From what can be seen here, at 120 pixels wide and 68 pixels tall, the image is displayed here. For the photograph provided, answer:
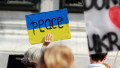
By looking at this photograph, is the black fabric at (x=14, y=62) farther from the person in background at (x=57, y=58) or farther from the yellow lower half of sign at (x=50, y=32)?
the person in background at (x=57, y=58)

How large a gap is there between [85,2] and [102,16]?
0.25m

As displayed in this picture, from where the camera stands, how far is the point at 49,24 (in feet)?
13.4

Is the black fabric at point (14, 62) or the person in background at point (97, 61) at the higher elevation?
the person in background at point (97, 61)

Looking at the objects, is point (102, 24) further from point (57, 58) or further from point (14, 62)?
point (14, 62)

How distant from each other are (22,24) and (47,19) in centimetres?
329

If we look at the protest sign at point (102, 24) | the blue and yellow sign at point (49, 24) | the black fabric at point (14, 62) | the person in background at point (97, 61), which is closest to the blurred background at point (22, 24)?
the black fabric at point (14, 62)

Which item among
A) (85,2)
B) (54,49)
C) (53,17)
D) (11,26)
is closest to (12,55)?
(11,26)

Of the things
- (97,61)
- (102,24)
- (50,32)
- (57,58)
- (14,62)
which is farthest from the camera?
(14,62)

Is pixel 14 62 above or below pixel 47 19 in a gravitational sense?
below

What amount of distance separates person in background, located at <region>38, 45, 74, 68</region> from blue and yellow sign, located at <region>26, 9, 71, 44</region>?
1790 mm

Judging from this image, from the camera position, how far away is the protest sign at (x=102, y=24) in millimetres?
3240

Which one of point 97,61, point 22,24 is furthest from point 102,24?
point 22,24

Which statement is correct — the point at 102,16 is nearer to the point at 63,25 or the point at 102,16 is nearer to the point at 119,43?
the point at 119,43

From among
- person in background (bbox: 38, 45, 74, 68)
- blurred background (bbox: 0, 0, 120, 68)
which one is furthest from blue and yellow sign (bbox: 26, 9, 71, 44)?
blurred background (bbox: 0, 0, 120, 68)
